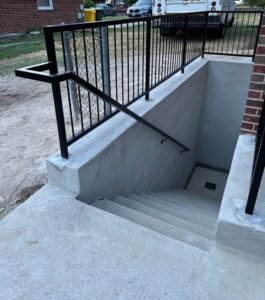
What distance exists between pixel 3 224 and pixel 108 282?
805 millimetres

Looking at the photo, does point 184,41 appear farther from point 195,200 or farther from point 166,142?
point 195,200

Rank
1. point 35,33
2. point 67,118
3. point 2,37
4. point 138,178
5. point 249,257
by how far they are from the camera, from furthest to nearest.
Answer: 1. point 35,33
2. point 2,37
3. point 67,118
4. point 138,178
5. point 249,257

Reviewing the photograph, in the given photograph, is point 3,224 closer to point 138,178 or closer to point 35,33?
point 138,178

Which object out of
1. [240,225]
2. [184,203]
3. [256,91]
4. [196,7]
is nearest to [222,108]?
[184,203]

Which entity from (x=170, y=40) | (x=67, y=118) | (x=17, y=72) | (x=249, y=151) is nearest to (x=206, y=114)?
(x=170, y=40)

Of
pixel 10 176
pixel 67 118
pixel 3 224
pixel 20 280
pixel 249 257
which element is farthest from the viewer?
pixel 67 118

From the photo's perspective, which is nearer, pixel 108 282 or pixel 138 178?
pixel 108 282

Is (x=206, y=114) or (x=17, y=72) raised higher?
(x=17, y=72)

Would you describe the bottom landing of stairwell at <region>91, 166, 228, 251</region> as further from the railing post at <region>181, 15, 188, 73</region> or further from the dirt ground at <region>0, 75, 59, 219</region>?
Answer: the railing post at <region>181, 15, 188, 73</region>

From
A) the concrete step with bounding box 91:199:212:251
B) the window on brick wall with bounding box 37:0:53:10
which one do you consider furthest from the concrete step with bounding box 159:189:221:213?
the window on brick wall with bounding box 37:0:53:10

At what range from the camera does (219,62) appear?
18.2ft

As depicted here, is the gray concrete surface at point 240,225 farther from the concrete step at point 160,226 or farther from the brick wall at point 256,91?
the brick wall at point 256,91

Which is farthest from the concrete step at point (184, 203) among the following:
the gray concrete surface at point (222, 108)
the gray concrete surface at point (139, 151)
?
the gray concrete surface at point (222, 108)

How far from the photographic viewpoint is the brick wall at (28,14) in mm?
11563
